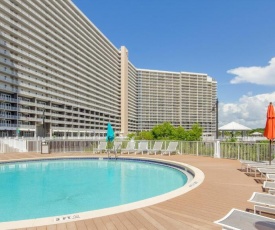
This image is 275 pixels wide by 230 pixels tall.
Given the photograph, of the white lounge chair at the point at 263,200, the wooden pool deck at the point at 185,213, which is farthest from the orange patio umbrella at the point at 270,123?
the white lounge chair at the point at 263,200

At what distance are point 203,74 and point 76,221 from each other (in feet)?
520

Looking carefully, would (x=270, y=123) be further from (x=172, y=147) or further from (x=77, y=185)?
(x=77, y=185)

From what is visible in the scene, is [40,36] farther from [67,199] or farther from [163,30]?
[67,199]

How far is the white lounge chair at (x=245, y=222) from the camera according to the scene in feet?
11.8

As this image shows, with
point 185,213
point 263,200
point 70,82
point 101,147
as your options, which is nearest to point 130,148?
point 101,147

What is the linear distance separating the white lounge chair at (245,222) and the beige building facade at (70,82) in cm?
4976

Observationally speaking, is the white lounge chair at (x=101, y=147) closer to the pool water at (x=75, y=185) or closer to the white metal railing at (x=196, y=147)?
the white metal railing at (x=196, y=147)

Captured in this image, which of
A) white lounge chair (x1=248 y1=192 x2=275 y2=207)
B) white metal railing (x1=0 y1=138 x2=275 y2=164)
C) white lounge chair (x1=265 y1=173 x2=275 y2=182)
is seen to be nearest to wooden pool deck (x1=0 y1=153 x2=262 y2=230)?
white lounge chair (x1=265 y1=173 x2=275 y2=182)

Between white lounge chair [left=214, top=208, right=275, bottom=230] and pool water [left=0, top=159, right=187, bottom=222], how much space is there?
460 cm

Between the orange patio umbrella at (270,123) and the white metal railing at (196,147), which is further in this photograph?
the white metal railing at (196,147)

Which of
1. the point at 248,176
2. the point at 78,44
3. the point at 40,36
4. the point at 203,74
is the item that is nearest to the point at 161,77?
the point at 203,74

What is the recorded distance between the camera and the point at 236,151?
15.1m

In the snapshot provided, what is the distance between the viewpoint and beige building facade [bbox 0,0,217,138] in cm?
Result: 5925

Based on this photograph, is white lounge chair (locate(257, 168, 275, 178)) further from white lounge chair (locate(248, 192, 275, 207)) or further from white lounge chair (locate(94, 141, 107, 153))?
white lounge chair (locate(94, 141, 107, 153))
